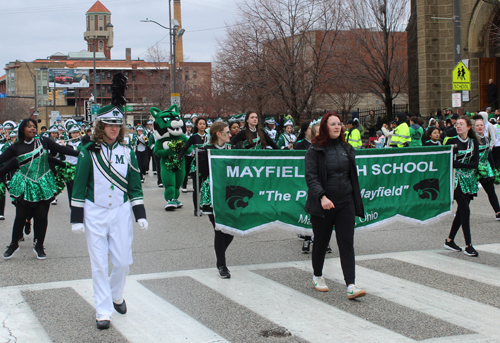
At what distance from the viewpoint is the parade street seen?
16.0ft

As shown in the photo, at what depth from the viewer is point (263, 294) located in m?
5.99

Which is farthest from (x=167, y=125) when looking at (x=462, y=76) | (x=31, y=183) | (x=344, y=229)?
(x=462, y=76)

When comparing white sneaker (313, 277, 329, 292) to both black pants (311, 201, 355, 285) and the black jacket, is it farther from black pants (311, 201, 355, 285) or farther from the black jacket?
the black jacket

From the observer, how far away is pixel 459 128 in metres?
7.78

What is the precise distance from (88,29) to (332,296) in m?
152

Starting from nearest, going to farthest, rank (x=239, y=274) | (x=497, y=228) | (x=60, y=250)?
1. (x=239, y=274)
2. (x=60, y=250)
3. (x=497, y=228)

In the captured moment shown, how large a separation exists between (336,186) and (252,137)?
402 centimetres

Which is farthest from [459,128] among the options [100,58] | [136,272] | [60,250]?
[100,58]

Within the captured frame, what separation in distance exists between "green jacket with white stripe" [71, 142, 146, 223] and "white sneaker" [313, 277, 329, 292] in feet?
6.51

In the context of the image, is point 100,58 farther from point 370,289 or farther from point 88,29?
point 370,289

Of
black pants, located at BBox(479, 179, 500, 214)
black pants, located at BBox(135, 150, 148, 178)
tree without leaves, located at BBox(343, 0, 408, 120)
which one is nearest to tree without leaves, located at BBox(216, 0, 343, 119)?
tree without leaves, located at BBox(343, 0, 408, 120)

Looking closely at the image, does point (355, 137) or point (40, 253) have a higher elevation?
point (355, 137)

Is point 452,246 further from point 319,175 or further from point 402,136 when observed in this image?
point 402,136

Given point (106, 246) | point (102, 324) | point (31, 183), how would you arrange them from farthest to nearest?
point (31, 183), point (106, 246), point (102, 324)
